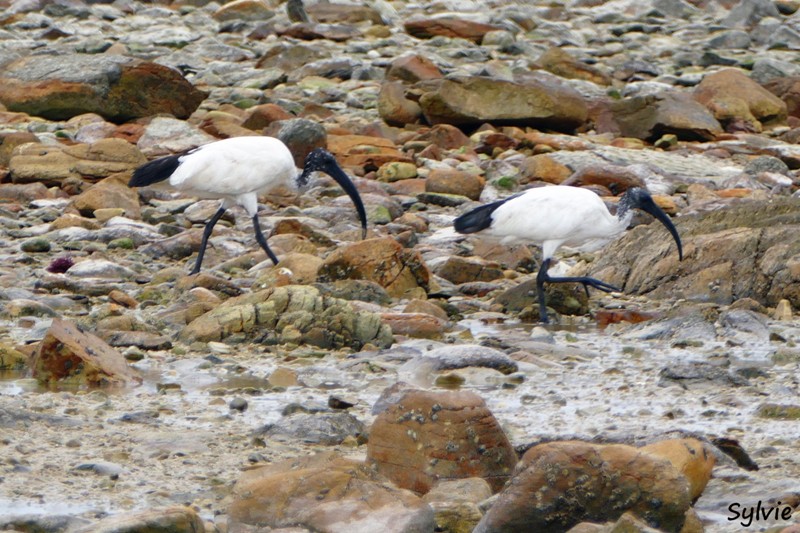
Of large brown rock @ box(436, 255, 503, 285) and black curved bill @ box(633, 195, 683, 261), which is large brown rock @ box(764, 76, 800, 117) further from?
large brown rock @ box(436, 255, 503, 285)

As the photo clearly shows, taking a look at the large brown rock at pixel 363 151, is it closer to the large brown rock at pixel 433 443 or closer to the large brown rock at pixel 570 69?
the large brown rock at pixel 570 69

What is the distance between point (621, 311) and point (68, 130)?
26.4ft

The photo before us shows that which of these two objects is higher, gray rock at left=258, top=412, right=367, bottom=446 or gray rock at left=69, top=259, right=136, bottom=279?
gray rock at left=258, top=412, right=367, bottom=446

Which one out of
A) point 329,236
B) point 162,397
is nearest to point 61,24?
point 329,236

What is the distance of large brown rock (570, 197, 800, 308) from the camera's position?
28.8 feet

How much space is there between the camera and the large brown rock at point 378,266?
878 cm

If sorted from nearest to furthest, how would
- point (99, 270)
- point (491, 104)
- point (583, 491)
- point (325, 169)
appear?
point (583, 491)
point (99, 270)
point (325, 169)
point (491, 104)

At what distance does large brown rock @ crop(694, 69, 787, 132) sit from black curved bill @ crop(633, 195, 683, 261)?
24.9 ft

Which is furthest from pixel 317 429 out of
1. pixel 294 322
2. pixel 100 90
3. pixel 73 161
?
pixel 100 90

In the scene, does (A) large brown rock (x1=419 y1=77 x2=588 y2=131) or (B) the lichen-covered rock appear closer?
(B) the lichen-covered rock

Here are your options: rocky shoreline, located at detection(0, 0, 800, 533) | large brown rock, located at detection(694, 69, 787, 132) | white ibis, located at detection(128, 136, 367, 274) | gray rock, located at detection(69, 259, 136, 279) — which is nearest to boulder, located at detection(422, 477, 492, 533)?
rocky shoreline, located at detection(0, 0, 800, 533)

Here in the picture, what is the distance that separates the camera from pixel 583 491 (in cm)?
394

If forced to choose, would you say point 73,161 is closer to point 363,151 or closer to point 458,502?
point 363,151

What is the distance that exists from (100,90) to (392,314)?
8.53 meters
